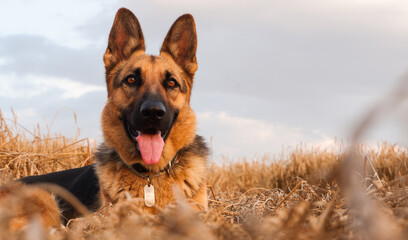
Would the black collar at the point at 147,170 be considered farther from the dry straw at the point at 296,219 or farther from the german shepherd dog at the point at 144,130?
the dry straw at the point at 296,219

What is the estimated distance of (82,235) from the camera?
217 centimetres

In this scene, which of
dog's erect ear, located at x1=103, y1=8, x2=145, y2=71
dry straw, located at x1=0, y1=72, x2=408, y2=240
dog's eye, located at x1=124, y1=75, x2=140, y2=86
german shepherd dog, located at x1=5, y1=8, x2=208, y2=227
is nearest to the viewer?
dry straw, located at x1=0, y1=72, x2=408, y2=240

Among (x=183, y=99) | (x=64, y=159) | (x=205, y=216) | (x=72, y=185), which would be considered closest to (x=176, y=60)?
(x=183, y=99)

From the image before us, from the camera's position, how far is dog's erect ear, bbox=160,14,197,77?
481cm

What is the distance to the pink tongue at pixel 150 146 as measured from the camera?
3994 millimetres

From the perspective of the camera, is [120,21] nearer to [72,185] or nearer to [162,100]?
[162,100]

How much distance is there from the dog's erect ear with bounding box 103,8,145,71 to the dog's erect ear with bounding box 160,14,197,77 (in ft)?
1.19

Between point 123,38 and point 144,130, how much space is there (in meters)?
1.45

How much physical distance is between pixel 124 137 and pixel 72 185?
1067 mm

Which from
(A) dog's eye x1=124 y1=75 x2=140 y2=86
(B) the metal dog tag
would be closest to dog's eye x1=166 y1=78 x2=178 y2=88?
Answer: (A) dog's eye x1=124 y1=75 x2=140 y2=86

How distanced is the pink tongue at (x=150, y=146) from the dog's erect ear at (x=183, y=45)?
121cm

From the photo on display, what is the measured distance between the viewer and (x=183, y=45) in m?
4.89

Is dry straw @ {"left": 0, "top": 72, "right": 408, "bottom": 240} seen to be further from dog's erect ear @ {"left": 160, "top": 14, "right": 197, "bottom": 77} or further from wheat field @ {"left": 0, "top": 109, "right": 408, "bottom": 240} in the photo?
dog's erect ear @ {"left": 160, "top": 14, "right": 197, "bottom": 77}

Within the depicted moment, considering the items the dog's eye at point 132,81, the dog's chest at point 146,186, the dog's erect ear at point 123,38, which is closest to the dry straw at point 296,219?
the dog's chest at point 146,186
